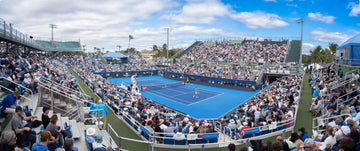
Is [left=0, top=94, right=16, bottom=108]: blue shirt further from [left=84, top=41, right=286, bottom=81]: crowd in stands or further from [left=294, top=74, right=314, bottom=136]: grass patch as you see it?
[left=84, top=41, right=286, bottom=81]: crowd in stands

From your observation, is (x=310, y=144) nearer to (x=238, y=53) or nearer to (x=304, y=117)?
(x=304, y=117)

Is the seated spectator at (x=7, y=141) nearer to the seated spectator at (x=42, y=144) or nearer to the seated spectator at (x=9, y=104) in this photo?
the seated spectator at (x=42, y=144)

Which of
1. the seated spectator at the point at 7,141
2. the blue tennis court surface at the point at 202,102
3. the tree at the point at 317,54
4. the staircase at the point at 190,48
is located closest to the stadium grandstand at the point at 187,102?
the seated spectator at the point at 7,141

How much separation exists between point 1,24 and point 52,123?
14610 mm

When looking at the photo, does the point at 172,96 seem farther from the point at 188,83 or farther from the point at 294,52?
the point at 294,52

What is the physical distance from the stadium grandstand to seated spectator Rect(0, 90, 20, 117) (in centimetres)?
2

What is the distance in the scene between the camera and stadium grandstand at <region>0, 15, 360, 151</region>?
19.3ft

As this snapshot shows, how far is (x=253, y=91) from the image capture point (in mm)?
32281

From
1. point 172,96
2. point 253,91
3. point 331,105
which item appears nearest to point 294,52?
point 253,91

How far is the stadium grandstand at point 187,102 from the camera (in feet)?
19.3

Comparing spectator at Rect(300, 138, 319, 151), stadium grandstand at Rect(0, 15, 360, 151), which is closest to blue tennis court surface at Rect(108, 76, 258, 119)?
stadium grandstand at Rect(0, 15, 360, 151)

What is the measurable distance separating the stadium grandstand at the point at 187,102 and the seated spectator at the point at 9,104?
0.02 m

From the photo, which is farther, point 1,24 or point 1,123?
point 1,24

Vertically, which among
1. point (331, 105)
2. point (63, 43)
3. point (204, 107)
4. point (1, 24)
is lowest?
point (204, 107)
